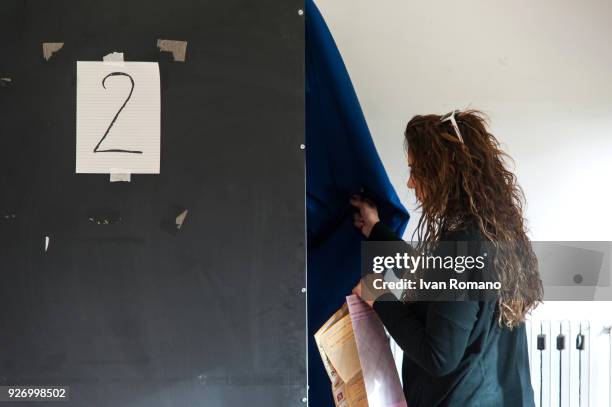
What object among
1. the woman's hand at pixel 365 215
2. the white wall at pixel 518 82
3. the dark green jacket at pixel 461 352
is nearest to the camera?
the dark green jacket at pixel 461 352

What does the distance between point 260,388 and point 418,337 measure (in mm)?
348

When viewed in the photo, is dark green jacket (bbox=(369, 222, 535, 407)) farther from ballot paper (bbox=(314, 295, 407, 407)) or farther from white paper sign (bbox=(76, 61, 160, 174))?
white paper sign (bbox=(76, 61, 160, 174))

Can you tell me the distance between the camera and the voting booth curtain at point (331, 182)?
58.9 inches

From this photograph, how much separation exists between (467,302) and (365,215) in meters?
0.44

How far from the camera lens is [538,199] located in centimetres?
201

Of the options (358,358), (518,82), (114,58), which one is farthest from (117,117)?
(518,82)

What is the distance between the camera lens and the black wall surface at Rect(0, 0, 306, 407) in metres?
1.27

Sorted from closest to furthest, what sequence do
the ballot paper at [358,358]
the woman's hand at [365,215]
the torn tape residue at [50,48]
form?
the torn tape residue at [50,48]
the ballot paper at [358,358]
the woman's hand at [365,215]

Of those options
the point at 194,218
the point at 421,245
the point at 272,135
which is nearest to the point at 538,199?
the point at 421,245

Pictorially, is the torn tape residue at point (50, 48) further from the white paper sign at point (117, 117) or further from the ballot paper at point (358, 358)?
the ballot paper at point (358, 358)

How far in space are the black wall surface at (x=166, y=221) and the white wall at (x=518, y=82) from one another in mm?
703

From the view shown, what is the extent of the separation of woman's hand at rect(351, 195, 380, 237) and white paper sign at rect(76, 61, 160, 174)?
21.6 inches

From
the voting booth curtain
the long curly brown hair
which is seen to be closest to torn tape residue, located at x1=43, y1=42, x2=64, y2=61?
the voting booth curtain

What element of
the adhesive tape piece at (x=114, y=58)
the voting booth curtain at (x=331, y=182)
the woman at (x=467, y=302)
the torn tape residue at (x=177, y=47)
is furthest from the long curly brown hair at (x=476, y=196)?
the adhesive tape piece at (x=114, y=58)
